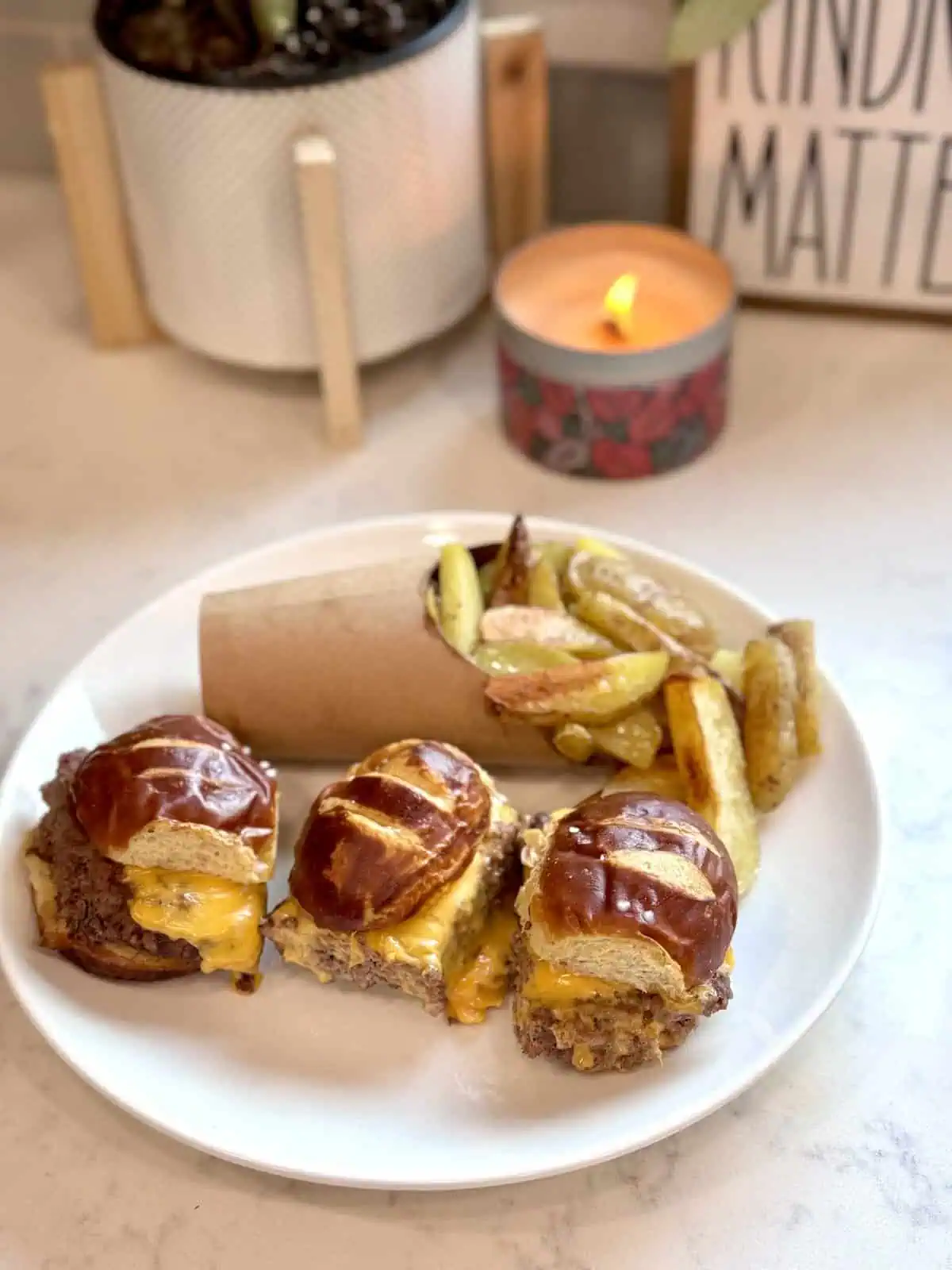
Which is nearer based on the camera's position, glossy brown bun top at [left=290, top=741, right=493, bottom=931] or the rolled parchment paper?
glossy brown bun top at [left=290, top=741, right=493, bottom=931]

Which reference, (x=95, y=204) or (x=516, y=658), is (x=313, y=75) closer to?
(x=95, y=204)

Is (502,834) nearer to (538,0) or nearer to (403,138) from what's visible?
(403,138)

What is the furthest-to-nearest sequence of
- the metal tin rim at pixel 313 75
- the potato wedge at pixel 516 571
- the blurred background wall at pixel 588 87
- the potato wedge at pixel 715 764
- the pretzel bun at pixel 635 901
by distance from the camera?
the blurred background wall at pixel 588 87
the metal tin rim at pixel 313 75
the potato wedge at pixel 516 571
the potato wedge at pixel 715 764
the pretzel bun at pixel 635 901

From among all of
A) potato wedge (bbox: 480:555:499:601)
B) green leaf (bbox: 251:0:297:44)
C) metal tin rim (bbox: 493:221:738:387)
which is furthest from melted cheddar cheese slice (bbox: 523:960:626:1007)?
green leaf (bbox: 251:0:297:44)

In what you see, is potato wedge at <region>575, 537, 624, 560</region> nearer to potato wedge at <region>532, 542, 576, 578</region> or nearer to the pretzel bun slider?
potato wedge at <region>532, 542, 576, 578</region>

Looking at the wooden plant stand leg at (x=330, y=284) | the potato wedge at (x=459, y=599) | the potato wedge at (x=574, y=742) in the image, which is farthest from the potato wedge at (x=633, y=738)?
the wooden plant stand leg at (x=330, y=284)

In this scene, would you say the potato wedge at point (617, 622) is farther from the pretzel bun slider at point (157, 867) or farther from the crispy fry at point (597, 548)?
the pretzel bun slider at point (157, 867)

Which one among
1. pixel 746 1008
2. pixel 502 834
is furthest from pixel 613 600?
pixel 746 1008
